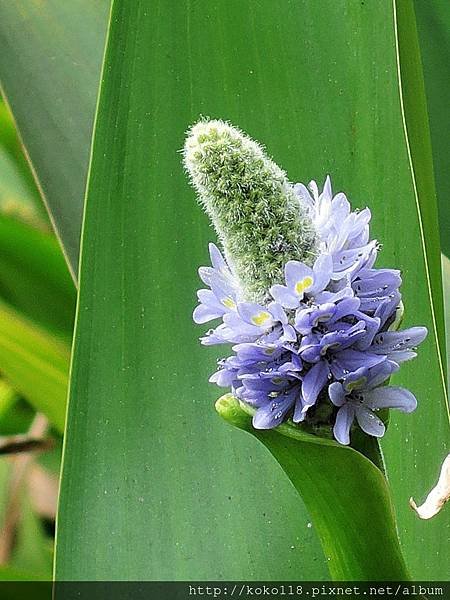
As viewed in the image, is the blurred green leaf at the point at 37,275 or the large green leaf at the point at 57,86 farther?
the blurred green leaf at the point at 37,275

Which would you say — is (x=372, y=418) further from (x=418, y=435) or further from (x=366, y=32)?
(x=366, y=32)

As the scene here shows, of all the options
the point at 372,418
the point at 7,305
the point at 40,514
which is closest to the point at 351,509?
the point at 372,418

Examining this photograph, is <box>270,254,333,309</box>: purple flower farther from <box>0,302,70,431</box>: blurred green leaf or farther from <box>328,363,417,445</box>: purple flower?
<box>0,302,70,431</box>: blurred green leaf

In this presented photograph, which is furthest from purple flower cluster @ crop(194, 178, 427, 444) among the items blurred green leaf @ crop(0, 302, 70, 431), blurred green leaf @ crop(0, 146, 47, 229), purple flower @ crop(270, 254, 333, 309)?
blurred green leaf @ crop(0, 146, 47, 229)

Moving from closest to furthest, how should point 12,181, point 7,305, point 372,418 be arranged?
point 372,418 < point 7,305 < point 12,181

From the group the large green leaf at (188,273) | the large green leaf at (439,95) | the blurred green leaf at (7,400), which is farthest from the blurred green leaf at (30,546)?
the large green leaf at (439,95)

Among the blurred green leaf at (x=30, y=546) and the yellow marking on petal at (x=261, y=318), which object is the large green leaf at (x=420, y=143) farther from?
the blurred green leaf at (x=30, y=546)
